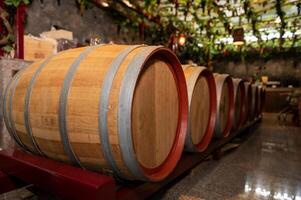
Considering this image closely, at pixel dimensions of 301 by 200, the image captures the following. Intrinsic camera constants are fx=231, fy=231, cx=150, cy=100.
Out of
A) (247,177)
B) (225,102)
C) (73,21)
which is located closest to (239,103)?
(225,102)

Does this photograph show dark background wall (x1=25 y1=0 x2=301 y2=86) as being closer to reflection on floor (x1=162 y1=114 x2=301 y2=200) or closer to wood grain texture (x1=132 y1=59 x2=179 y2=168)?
wood grain texture (x1=132 y1=59 x2=179 y2=168)

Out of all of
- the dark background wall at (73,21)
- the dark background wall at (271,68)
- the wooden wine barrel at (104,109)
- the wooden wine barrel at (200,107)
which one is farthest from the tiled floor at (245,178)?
the dark background wall at (271,68)

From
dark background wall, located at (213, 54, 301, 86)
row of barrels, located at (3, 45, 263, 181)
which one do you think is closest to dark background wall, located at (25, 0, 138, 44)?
row of barrels, located at (3, 45, 263, 181)

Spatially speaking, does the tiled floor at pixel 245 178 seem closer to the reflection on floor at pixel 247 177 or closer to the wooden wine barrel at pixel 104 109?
the reflection on floor at pixel 247 177

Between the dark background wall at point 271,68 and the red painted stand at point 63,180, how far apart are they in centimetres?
1087

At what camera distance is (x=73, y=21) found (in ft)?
16.2

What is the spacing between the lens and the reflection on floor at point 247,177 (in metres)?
1.83

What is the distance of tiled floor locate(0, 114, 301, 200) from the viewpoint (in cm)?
181

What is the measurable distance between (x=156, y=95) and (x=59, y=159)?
631 millimetres

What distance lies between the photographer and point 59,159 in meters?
1.24

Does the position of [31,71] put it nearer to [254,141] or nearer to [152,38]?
[254,141]

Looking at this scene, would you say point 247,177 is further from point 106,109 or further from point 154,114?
point 106,109

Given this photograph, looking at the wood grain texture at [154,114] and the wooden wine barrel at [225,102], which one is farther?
the wooden wine barrel at [225,102]

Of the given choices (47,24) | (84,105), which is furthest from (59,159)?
(47,24)
